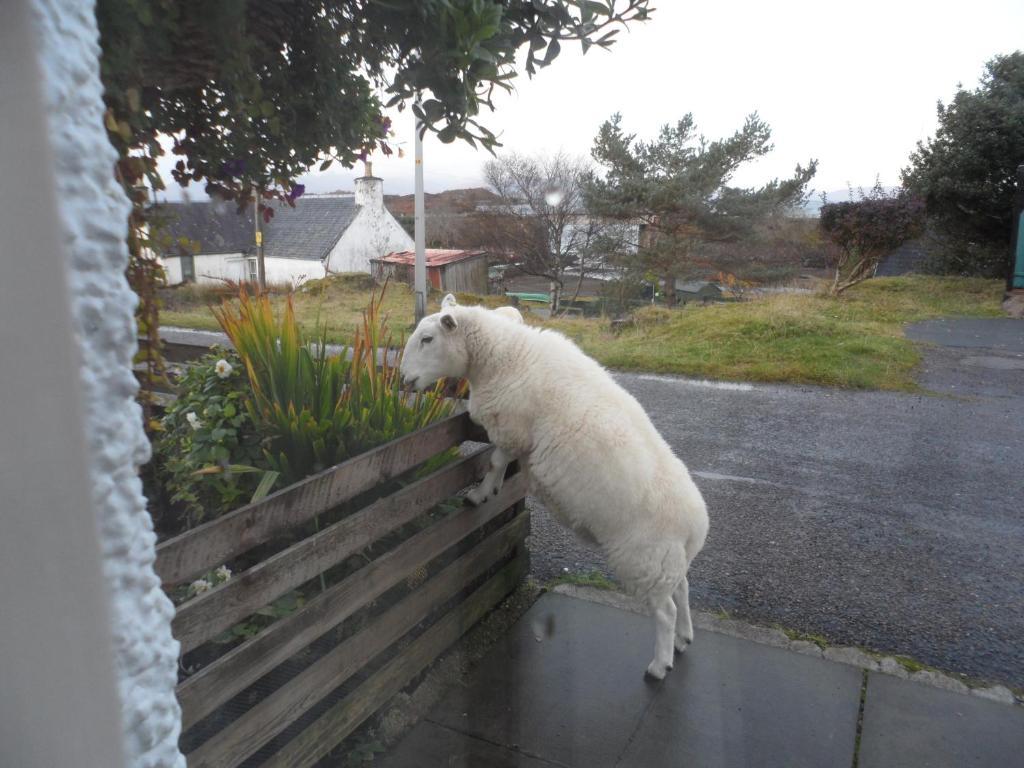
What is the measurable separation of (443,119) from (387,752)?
237 cm

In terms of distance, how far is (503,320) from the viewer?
354 cm

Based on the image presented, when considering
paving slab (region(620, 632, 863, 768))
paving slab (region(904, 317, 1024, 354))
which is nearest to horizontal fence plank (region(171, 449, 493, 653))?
paving slab (region(620, 632, 863, 768))

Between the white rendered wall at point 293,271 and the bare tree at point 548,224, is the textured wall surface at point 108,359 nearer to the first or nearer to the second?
the white rendered wall at point 293,271

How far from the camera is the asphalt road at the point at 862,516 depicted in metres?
3.80

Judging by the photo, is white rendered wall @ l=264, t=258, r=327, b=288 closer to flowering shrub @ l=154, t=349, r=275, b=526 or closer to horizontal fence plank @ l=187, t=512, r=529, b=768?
flowering shrub @ l=154, t=349, r=275, b=526

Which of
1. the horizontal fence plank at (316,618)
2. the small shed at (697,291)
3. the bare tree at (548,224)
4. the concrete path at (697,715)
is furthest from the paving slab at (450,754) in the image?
the small shed at (697,291)

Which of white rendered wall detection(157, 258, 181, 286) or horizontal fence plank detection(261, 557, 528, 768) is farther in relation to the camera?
horizontal fence plank detection(261, 557, 528, 768)

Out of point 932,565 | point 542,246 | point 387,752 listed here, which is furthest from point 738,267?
point 387,752

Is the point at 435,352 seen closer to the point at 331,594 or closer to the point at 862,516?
the point at 331,594

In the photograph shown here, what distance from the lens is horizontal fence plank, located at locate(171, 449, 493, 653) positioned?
2.03m

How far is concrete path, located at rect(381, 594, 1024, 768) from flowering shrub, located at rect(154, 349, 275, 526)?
1247 millimetres

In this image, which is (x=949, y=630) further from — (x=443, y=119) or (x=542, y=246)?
(x=542, y=246)

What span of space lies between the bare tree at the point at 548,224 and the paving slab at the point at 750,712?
17.6 feet

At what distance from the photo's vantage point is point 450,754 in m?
2.81
